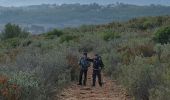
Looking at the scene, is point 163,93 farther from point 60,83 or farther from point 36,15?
point 36,15

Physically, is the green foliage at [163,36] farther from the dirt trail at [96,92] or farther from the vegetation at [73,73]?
the dirt trail at [96,92]

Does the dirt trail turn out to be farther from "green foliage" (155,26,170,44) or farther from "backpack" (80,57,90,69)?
"green foliage" (155,26,170,44)

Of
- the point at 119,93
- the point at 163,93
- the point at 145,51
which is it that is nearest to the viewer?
the point at 163,93

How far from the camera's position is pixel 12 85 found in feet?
30.0

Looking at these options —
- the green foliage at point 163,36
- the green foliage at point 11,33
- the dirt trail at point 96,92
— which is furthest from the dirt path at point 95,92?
the green foliage at point 11,33

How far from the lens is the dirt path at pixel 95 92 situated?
1330cm

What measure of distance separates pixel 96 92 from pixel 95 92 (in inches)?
1.3

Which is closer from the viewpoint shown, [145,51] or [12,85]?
[12,85]

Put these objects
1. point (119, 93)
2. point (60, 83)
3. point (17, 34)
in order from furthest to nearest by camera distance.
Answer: point (17, 34) < point (119, 93) < point (60, 83)

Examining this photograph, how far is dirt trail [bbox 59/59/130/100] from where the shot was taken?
13305 mm

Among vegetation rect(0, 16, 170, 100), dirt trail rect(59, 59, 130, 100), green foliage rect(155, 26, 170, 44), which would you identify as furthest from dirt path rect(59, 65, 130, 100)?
green foliage rect(155, 26, 170, 44)

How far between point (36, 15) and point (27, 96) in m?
153

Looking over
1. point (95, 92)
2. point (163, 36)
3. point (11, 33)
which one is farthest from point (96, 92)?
point (11, 33)

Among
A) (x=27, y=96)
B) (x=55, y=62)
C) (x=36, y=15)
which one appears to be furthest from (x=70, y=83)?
(x=36, y=15)
